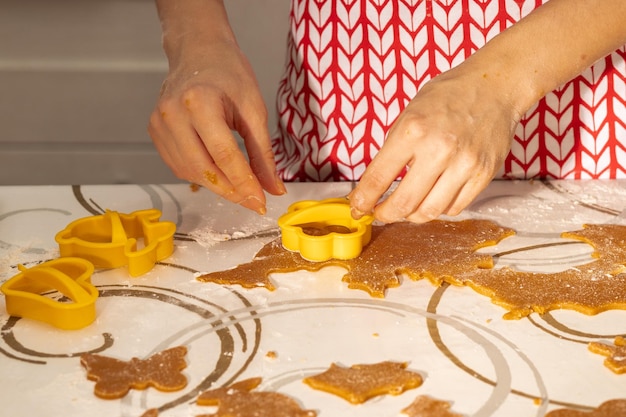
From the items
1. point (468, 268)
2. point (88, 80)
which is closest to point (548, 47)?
point (468, 268)

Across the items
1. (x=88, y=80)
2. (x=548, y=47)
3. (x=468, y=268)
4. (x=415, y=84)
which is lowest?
(x=88, y=80)

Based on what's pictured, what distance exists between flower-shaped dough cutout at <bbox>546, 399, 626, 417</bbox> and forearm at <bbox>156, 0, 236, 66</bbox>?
58 centimetres

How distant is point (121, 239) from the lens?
32.7 inches

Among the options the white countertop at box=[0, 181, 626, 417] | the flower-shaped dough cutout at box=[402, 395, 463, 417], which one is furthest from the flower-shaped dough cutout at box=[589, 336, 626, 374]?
the flower-shaped dough cutout at box=[402, 395, 463, 417]

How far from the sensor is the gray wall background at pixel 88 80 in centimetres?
176

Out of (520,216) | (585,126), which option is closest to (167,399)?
(520,216)

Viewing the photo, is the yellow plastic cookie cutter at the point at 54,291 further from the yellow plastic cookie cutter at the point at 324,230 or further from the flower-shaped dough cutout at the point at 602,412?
the flower-shaped dough cutout at the point at 602,412

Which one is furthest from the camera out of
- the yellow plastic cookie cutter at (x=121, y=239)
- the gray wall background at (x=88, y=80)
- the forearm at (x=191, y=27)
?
the gray wall background at (x=88, y=80)

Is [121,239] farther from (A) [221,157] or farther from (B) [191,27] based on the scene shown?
(B) [191,27]

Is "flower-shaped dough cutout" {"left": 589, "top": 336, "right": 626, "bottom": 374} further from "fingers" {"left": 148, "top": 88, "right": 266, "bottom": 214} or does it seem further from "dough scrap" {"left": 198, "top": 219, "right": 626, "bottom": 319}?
"fingers" {"left": 148, "top": 88, "right": 266, "bottom": 214}

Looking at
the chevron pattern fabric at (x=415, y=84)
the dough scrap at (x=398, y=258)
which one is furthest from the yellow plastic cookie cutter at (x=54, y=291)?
the chevron pattern fabric at (x=415, y=84)

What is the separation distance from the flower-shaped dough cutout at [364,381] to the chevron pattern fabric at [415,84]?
514 millimetres

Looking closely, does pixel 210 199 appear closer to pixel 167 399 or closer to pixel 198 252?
pixel 198 252

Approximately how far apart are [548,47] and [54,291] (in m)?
0.57
